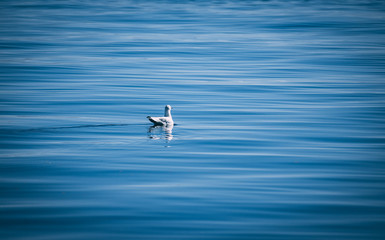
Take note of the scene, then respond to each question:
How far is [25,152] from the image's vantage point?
49.8ft

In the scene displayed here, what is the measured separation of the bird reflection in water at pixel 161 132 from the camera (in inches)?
684

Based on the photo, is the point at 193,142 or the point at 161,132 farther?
the point at 161,132

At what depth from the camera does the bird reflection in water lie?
17375 mm

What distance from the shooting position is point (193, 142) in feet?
54.8

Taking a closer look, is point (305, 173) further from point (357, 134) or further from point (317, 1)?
point (317, 1)

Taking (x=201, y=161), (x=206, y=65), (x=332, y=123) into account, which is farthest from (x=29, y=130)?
(x=206, y=65)

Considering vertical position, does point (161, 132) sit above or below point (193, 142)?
above

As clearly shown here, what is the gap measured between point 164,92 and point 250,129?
8039 millimetres

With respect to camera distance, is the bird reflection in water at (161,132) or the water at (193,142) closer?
the water at (193,142)

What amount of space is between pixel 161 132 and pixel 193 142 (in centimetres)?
175

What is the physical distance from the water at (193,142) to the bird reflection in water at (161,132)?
43 mm

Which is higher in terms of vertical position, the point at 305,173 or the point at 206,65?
the point at 206,65

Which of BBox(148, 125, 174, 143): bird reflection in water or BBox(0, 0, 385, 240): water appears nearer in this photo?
BBox(0, 0, 385, 240): water

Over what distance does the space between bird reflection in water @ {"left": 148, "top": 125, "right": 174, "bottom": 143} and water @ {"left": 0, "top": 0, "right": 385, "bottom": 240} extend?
0.04 metres
